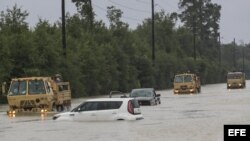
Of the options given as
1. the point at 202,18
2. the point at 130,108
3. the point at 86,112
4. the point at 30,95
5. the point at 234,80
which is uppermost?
the point at 202,18

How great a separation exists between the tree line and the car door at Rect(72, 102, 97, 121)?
21.5 m

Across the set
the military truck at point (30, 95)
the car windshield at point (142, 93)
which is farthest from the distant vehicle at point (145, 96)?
the military truck at point (30, 95)

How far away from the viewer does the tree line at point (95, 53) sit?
53281 mm

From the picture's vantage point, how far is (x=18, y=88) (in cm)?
3603

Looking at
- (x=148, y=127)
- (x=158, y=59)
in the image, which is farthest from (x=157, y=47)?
(x=148, y=127)

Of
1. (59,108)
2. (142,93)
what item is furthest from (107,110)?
(142,93)

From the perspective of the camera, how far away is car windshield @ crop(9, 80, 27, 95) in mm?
35875

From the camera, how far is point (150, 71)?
89.6 m

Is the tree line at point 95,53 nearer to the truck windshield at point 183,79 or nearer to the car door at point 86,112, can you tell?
the truck windshield at point 183,79

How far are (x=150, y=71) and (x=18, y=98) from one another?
5481cm

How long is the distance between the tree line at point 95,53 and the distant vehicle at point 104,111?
21.5 meters

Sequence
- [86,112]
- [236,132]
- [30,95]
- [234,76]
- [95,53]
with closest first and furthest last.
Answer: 1. [236,132]
2. [86,112]
3. [30,95]
4. [95,53]
5. [234,76]

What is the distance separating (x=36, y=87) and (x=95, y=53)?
33465mm

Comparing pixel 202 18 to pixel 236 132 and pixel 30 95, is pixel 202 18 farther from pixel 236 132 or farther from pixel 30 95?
pixel 236 132
